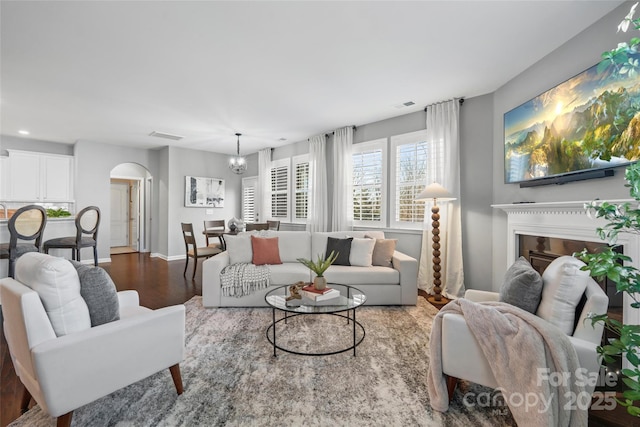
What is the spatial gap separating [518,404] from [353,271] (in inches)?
83.7

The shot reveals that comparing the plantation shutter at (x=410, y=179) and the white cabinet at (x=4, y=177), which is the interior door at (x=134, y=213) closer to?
the white cabinet at (x=4, y=177)

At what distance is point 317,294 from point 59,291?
5.52 ft

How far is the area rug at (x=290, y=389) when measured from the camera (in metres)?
1.62

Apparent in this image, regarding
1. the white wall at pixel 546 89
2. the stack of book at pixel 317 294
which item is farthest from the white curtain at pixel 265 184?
the white wall at pixel 546 89

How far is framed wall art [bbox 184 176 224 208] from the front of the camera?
686cm

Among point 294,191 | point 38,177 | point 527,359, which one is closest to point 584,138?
point 527,359

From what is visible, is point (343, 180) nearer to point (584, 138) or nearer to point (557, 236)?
point (557, 236)

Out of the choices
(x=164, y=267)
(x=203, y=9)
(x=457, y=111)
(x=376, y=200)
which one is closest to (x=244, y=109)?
(x=203, y=9)

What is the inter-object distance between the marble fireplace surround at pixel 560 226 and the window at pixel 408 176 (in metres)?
1.34

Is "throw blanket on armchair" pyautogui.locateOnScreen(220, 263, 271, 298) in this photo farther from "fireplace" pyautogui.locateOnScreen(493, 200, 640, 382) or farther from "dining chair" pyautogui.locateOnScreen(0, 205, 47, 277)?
"fireplace" pyautogui.locateOnScreen(493, 200, 640, 382)

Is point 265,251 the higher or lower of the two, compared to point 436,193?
lower

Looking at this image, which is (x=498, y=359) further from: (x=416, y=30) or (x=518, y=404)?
(x=416, y=30)

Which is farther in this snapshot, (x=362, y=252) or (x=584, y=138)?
(x=362, y=252)

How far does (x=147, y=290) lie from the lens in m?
4.17
